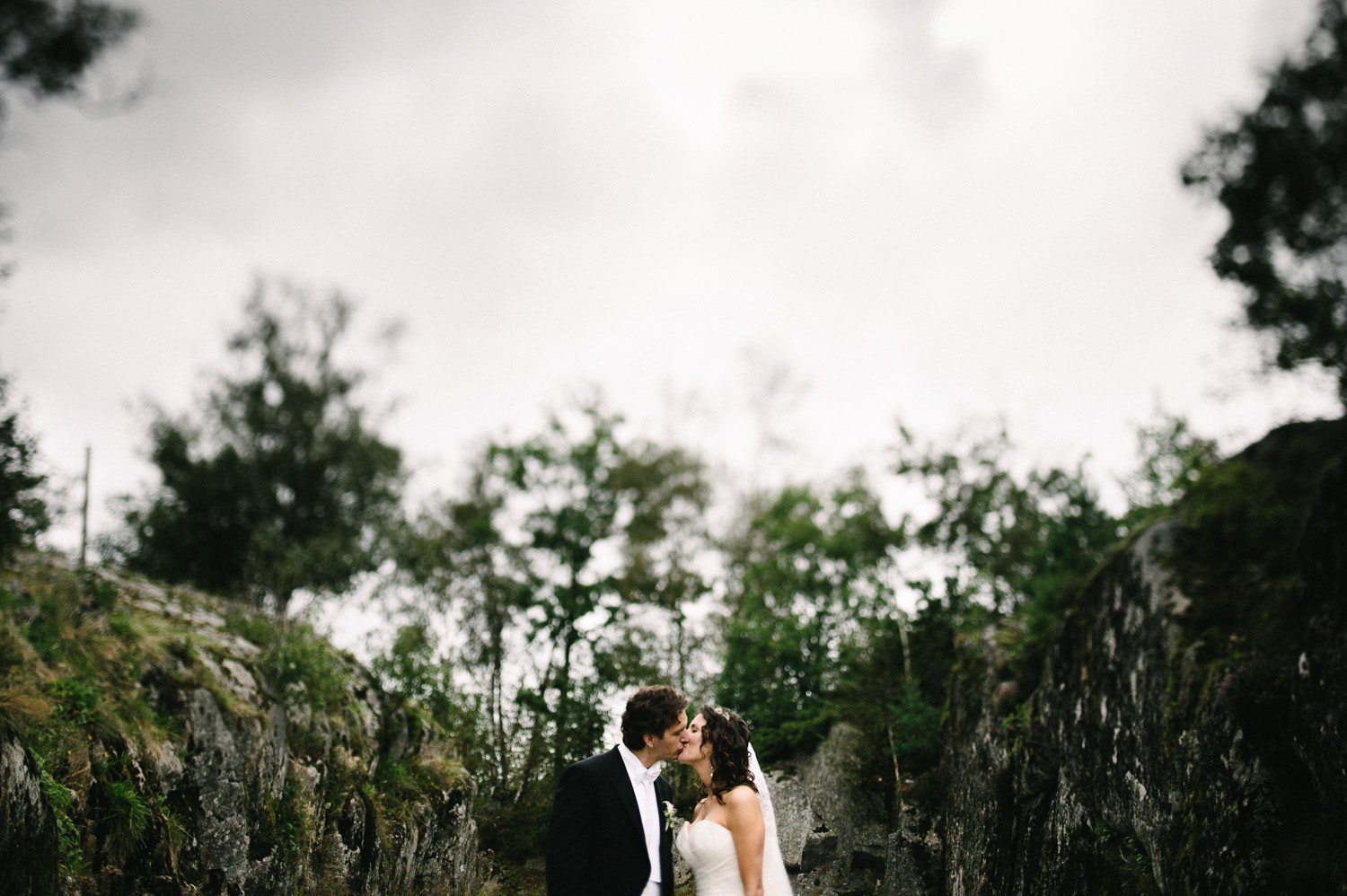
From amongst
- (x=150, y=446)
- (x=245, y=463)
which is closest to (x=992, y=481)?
(x=245, y=463)

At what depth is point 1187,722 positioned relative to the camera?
6.04m

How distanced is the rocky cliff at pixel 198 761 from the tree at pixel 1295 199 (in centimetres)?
1217

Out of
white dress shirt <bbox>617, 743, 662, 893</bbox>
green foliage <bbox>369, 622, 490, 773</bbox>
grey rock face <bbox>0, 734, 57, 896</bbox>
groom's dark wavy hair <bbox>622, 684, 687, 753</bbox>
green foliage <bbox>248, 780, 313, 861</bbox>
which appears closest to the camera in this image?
white dress shirt <bbox>617, 743, 662, 893</bbox>

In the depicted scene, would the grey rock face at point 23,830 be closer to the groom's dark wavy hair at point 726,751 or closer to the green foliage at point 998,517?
the groom's dark wavy hair at point 726,751

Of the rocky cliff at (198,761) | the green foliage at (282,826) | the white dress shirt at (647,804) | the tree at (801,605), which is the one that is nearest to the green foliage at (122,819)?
the rocky cliff at (198,761)

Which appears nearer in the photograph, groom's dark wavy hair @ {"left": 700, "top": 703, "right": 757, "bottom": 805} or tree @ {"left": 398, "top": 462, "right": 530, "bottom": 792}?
groom's dark wavy hair @ {"left": 700, "top": 703, "right": 757, "bottom": 805}

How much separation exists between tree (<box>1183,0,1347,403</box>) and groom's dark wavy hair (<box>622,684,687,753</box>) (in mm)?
10659

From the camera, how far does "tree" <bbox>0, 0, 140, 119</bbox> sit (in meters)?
5.00

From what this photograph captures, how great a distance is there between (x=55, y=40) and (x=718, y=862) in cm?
673

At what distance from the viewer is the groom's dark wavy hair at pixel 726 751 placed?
12.9ft

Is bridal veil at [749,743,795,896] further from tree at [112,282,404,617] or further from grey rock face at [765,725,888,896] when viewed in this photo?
tree at [112,282,404,617]

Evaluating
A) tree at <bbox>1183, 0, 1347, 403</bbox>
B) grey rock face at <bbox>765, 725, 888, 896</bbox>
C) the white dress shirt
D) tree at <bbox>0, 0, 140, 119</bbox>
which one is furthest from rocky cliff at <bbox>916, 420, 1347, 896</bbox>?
tree at <bbox>0, 0, 140, 119</bbox>

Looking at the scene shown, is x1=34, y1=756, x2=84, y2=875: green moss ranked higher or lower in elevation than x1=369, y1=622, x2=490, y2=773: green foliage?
lower

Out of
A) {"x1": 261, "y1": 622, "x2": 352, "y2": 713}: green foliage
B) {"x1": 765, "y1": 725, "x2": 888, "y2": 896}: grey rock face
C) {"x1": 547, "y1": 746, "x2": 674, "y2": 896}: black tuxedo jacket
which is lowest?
{"x1": 765, "y1": 725, "x2": 888, "y2": 896}: grey rock face
